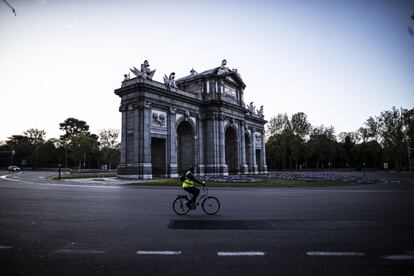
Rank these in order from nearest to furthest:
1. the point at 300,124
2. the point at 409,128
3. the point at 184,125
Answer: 1. the point at 184,125
2. the point at 409,128
3. the point at 300,124

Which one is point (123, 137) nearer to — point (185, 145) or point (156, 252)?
point (185, 145)

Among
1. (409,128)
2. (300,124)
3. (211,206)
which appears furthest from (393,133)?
(211,206)

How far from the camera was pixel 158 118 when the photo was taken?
1471 inches

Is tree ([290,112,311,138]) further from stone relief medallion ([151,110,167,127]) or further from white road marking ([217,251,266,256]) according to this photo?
white road marking ([217,251,266,256])

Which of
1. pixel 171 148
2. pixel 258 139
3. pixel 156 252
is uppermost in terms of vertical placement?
pixel 258 139

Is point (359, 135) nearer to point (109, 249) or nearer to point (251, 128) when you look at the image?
point (251, 128)

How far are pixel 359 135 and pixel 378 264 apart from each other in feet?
347

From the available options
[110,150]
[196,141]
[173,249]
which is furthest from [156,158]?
[110,150]

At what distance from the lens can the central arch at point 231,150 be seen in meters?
51.6

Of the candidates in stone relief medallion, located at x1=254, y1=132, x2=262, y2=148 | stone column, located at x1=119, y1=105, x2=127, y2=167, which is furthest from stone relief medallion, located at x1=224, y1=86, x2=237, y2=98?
stone column, located at x1=119, y1=105, x2=127, y2=167

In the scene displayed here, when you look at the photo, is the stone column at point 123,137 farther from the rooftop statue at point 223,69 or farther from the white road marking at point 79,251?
the white road marking at point 79,251

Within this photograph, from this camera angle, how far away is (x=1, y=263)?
5.50 metres

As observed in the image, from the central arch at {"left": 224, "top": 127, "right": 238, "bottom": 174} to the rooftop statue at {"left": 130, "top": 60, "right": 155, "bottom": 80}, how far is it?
64.5 feet

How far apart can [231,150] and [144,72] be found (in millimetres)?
23223
